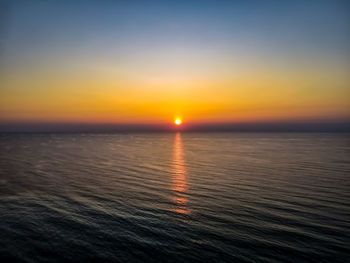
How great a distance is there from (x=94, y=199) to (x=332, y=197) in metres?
30.5

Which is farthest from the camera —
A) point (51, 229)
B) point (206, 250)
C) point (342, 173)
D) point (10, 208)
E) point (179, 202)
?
point (342, 173)

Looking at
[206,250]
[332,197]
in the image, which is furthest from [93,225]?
[332,197]

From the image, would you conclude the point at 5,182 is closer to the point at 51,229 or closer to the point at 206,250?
the point at 51,229

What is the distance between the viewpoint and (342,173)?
1693 inches

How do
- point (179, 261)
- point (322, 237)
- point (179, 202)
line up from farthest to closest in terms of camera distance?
point (179, 202) → point (322, 237) → point (179, 261)

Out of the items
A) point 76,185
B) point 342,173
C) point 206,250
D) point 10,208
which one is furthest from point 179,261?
point 342,173

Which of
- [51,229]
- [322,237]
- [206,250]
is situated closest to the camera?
[206,250]

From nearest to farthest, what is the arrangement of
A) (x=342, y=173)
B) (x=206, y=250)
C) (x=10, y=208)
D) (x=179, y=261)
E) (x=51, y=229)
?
(x=179, y=261), (x=206, y=250), (x=51, y=229), (x=10, y=208), (x=342, y=173)

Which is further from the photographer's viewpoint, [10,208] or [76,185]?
[76,185]

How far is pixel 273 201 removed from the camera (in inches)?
1033

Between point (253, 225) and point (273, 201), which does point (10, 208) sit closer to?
point (253, 225)

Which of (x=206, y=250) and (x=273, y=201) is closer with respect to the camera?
(x=206, y=250)

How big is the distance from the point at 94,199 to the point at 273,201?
2258 centimetres

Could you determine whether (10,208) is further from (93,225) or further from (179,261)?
(179,261)
